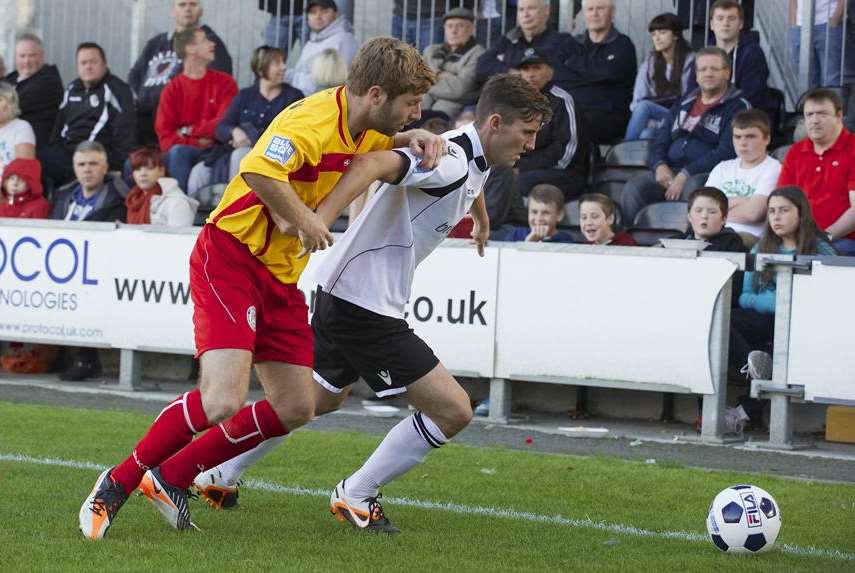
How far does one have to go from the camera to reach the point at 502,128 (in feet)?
20.5

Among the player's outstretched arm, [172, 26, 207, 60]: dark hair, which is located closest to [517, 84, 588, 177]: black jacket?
[172, 26, 207, 60]: dark hair

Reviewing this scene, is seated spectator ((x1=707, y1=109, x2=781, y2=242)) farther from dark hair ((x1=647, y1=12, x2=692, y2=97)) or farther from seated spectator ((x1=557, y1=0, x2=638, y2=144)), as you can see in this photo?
seated spectator ((x1=557, y1=0, x2=638, y2=144))

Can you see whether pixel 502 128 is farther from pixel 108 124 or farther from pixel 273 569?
pixel 108 124

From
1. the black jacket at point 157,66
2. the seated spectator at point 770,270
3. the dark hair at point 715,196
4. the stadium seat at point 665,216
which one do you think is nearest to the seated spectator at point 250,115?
the black jacket at point 157,66

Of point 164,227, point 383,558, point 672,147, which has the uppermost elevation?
point 672,147

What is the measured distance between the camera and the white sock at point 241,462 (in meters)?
6.61

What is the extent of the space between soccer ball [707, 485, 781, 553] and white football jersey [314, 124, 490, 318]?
1698 mm

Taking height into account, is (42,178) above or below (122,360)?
above

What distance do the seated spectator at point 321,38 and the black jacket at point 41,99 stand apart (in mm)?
2725

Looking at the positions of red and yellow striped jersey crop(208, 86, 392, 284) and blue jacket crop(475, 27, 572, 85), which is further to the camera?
blue jacket crop(475, 27, 572, 85)

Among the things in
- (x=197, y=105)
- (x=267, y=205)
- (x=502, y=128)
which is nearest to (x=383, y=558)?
(x=267, y=205)

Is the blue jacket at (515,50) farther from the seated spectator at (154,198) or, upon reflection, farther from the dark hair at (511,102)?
the dark hair at (511,102)

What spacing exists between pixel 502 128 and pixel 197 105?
8.90 metres

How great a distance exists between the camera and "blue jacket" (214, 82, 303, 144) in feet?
45.4
